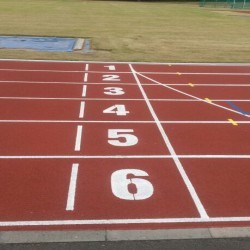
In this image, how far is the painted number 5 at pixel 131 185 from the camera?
243 inches

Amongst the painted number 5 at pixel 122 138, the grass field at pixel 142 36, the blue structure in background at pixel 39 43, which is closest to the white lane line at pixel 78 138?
the painted number 5 at pixel 122 138

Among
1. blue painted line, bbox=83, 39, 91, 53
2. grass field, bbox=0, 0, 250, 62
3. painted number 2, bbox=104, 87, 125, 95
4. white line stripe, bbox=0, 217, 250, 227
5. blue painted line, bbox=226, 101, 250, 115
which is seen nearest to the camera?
white line stripe, bbox=0, 217, 250, 227

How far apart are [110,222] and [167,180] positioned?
156 cm

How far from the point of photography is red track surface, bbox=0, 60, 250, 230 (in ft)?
18.7

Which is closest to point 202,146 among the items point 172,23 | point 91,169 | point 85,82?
point 91,169

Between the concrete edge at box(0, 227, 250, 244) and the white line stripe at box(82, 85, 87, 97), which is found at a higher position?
the concrete edge at box(0, 227, 250, 244)

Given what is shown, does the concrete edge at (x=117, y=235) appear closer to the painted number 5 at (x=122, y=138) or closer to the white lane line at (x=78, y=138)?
the white lane line at (x=78, y=138)

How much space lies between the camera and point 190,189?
6461 millimetres

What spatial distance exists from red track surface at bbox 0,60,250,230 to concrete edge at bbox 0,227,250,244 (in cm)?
13

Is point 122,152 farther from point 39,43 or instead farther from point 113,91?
point 39,43

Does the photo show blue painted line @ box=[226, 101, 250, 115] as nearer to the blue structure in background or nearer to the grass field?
the grass field

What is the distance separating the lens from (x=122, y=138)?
866 cm

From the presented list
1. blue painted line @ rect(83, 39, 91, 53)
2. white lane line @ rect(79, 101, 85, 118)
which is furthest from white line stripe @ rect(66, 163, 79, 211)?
blue painted line @ rect(83, 39, 91, 53)

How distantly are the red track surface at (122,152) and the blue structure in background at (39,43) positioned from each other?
5699mm
